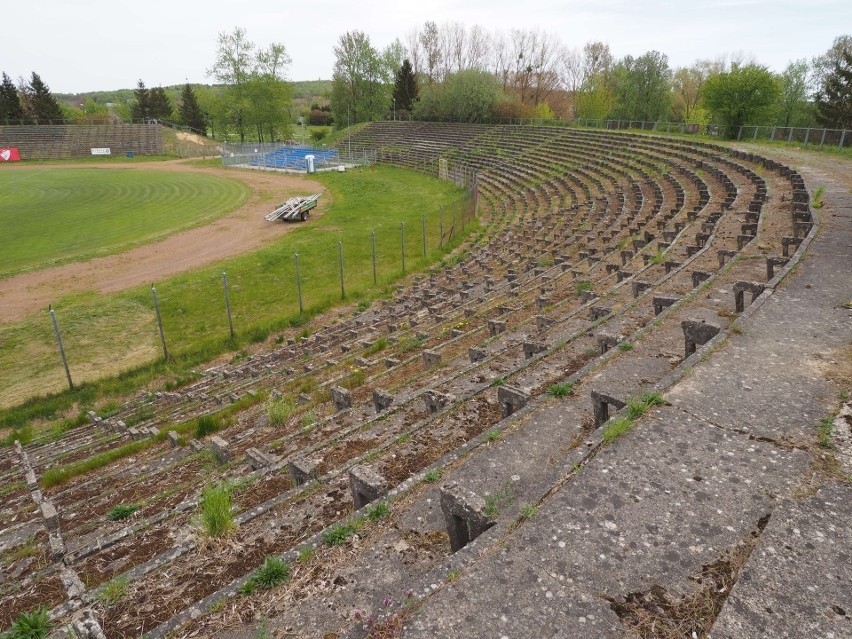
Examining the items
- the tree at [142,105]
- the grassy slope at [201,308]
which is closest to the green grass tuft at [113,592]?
the grassy slope at [201,308]

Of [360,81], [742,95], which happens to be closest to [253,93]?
[360,81]

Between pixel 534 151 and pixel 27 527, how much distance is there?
48.1 meters

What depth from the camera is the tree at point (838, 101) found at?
51812 mm

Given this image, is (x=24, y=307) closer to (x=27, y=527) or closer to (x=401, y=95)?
(x=27, y=527)

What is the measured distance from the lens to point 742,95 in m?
40.9

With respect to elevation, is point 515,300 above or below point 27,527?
above

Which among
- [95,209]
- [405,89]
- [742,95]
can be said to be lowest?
[95,209]

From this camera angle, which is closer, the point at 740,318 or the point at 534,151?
the point at 740,318

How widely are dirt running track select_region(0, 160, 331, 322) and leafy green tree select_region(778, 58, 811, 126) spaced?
189ft

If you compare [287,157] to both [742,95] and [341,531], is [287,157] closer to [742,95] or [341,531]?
[742,95]

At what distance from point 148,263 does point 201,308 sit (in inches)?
354

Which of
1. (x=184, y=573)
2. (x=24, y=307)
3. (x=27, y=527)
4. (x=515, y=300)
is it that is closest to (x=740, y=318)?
(x=515, y=300)

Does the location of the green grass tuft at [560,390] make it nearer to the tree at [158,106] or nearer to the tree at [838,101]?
the tree at [838,101]

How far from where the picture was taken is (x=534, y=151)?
49.0 m
